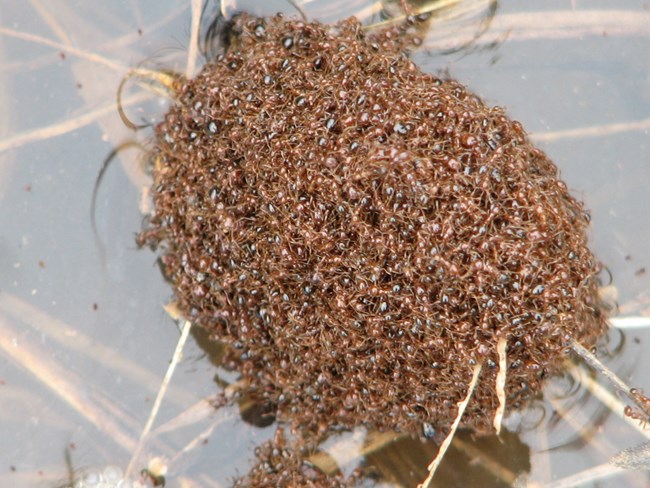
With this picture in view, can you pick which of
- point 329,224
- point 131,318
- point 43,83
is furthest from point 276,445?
point 43,83

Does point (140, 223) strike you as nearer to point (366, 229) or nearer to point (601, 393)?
point (366, 229)

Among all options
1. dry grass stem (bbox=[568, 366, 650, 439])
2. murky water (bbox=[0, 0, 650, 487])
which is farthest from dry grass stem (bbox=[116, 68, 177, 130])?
dry grass stem (bbox=[568, 366, 650, 439])

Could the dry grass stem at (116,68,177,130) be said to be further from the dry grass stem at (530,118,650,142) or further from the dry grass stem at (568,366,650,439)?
the dry grass stem at (568,366,650,439)

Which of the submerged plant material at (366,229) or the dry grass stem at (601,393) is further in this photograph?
the dry grass stem at (601,393)

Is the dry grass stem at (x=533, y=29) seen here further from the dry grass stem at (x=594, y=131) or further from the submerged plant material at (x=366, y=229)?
the dry grass stem at (x=594, y=131)

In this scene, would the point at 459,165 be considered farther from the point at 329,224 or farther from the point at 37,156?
the point at 37,156

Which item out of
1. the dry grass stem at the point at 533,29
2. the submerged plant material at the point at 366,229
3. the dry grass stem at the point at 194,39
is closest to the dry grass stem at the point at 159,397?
the submerged plant material at the point at 366,229
